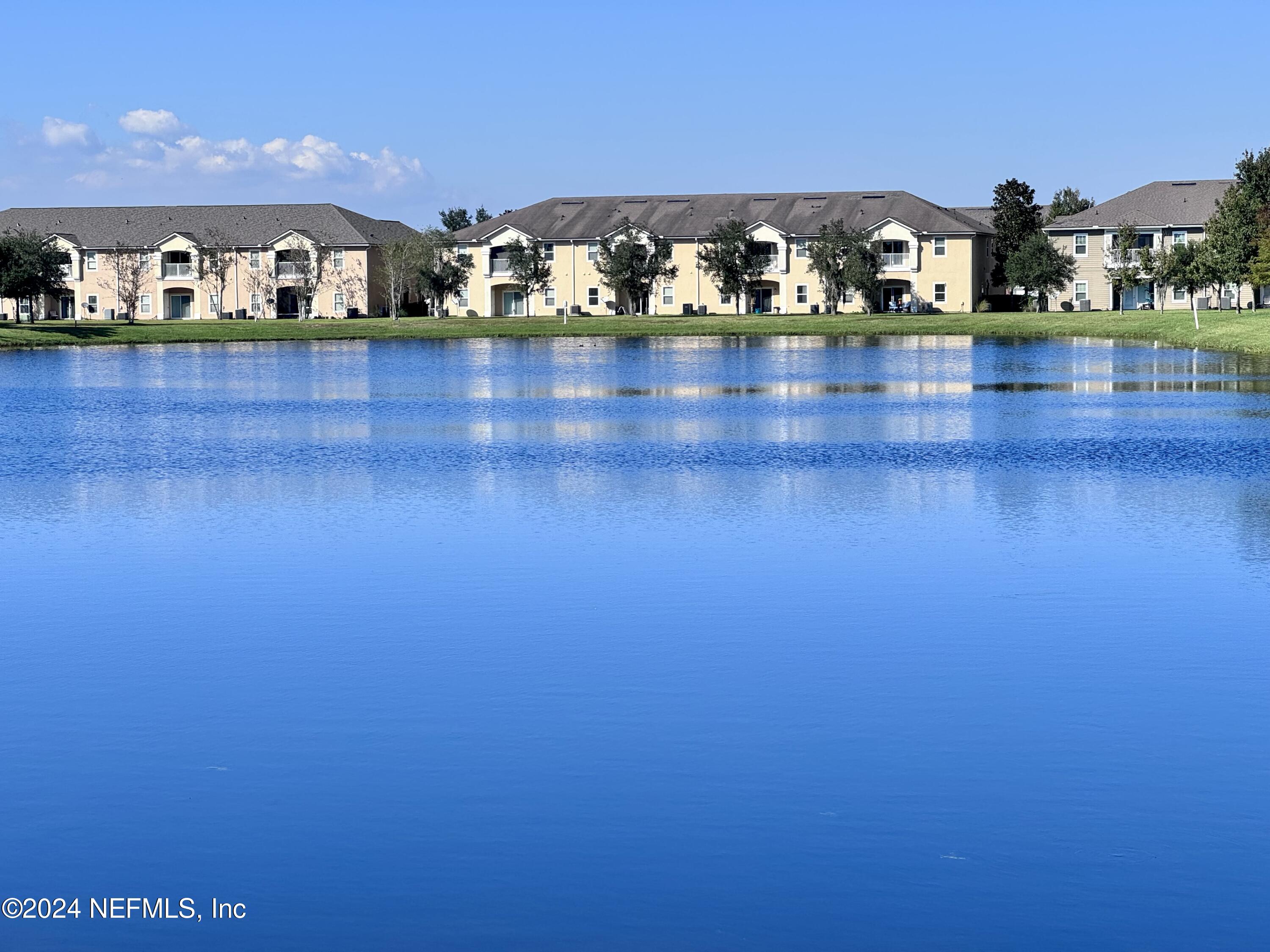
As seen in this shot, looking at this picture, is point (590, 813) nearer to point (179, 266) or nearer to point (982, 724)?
point (982, 724)

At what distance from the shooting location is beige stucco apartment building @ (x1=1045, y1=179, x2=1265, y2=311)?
105 meters

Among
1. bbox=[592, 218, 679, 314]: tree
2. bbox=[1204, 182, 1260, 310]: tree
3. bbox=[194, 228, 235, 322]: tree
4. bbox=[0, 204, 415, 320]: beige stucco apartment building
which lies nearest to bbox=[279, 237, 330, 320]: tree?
bbox=[0, 204, 415, 320]: beige stucco apartment building

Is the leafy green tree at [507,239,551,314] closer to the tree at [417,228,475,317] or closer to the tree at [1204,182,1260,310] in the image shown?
the tree at [417,228,475,317]

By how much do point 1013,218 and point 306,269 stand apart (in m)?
47.4

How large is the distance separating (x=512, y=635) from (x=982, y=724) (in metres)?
4.46

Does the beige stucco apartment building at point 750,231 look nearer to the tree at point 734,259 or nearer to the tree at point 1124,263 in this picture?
the tree at point 734,259

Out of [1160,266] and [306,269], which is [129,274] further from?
[1160,266]

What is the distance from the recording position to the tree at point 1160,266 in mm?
88250

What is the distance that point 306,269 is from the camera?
114 metres

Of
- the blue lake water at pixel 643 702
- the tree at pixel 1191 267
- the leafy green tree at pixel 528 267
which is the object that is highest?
the leafy green tree at pixel 528 267

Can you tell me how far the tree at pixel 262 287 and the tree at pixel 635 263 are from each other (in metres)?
18.6

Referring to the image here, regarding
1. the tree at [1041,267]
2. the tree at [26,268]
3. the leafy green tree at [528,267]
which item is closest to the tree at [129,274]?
the tree at [26,268]

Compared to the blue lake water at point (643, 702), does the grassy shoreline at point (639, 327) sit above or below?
above

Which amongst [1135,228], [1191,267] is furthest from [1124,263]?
[1191,267]
